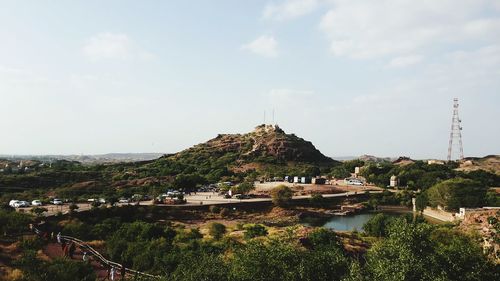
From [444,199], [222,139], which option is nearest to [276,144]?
[222,139]

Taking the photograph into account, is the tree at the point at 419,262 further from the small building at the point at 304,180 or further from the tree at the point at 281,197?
the small building at the point at 304,180

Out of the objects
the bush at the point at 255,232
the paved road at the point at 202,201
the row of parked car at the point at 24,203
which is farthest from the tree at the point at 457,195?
the row of parked car at the point at 24,203

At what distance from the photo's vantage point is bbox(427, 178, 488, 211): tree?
68.3 metres

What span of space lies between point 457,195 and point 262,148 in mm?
82588

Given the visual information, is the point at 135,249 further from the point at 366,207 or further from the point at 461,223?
the point at 366,207

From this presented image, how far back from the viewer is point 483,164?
133875mm

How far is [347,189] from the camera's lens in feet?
313

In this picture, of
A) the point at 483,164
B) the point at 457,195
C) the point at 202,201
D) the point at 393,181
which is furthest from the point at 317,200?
the point at 483,164

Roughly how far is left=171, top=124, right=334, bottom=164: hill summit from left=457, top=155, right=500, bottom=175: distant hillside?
48.9m

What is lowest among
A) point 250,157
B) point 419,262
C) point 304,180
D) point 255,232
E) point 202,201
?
point 255,232

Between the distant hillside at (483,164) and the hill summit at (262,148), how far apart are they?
1927 inches

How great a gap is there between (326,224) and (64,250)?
4604cm

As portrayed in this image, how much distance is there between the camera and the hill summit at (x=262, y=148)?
142 meters

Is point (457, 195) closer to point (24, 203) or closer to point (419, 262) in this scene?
point (419, 262)
